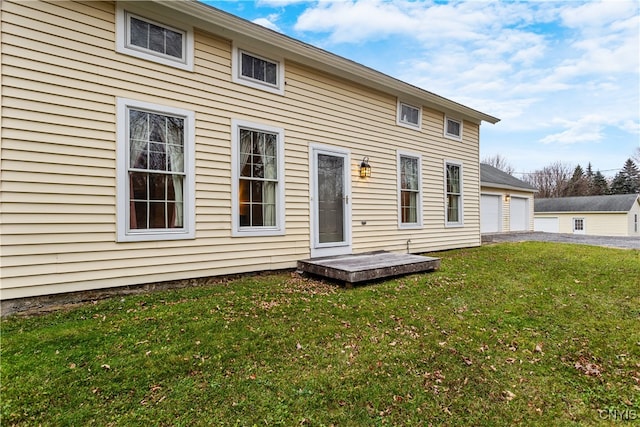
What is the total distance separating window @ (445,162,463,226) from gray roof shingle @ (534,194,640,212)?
73.2ft

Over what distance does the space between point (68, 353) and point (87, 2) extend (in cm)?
399

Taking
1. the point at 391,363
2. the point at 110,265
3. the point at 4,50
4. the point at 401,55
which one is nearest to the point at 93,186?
the point at 110,265

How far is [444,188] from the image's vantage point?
7980 mm

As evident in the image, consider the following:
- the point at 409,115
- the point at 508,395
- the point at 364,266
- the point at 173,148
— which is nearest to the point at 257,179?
the point at 173,148

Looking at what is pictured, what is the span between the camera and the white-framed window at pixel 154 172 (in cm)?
381

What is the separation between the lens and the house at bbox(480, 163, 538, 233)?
13.8 meters

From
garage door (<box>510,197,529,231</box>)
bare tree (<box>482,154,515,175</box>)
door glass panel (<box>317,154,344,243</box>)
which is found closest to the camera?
door glass panel (<box>317,154,344,243</box>)

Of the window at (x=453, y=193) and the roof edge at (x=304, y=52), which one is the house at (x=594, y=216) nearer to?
the window at (x=453, y=193)

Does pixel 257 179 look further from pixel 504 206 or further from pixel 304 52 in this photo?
pixel 504 206

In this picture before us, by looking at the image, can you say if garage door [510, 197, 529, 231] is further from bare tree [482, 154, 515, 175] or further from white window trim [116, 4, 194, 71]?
bare tree [482, 154, 515, 175]

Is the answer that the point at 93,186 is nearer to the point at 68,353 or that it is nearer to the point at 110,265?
the point at 110,265

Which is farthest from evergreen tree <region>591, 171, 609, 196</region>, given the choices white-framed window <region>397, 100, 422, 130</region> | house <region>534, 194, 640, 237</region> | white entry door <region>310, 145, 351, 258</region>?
white entry door <region>310, 145, 351, 258</region>

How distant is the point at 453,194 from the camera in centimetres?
825

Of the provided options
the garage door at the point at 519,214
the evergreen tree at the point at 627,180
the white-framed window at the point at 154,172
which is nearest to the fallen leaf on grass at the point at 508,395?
the white-framed window at the point at 154,172
